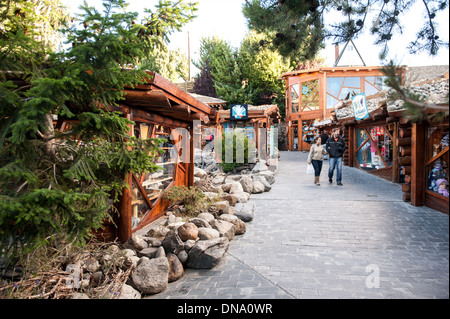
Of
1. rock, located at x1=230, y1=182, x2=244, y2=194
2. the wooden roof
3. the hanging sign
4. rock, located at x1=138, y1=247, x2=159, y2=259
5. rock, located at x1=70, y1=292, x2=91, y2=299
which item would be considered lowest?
rock, located at x1=70, y1=292, x2=91, y2=299

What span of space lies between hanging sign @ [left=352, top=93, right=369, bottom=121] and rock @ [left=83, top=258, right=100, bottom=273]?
1065 cm

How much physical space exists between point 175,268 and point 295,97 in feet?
77.2

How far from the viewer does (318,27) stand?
5.23 meters

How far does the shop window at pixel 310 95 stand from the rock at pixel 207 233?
21801mm

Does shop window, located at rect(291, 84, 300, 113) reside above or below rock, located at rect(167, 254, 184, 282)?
above

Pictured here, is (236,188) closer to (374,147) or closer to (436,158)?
(436,158)

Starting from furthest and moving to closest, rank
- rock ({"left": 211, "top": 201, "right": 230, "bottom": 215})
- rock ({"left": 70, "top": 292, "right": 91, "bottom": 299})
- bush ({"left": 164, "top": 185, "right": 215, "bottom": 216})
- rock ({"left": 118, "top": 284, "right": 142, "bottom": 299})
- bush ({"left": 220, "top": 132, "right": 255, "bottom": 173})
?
bush ({"left": 220, "top": 132, "right": 255, "bottom": 173}) < bush ({"left": 164, "top": 185, "right": 215, "bottom": 216}) < rock ({"left": 211, "top": 201, "right": 230, "bottom": 215}) < rock ({"left": 118, "top": 284, "right": 142, "bottom": 299}) < rock ({"left": 70, "top": 292, "right": 91, "bottom": 299})

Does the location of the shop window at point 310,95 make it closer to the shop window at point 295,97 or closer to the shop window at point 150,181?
the shop window at point 295,97

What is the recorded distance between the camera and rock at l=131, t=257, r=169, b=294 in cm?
371

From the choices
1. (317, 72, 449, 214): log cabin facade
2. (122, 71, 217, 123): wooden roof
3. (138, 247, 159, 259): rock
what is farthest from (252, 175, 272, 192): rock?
(138, 247, 159, 259): rock

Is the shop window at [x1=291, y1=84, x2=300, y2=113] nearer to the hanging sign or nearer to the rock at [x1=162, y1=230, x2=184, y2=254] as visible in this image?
the hanging sign
